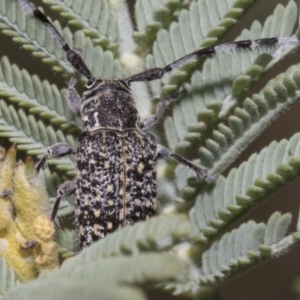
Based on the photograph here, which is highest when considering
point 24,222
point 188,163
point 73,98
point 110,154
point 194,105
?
point 73,98

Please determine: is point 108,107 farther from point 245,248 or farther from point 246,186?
point 245,248

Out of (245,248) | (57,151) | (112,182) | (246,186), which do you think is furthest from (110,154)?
(245,248)

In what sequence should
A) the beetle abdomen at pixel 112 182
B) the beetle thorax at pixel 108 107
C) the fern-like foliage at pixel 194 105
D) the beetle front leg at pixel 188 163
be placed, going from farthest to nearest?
the beetle thorax at pixel 108 107
the beetle abdomen at pixel 112 182
the beetle front leg at pixel 188 163
the fern-like foliage at pixel 194 105

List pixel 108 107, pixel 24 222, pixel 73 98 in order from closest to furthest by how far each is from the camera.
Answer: pixel 24 222 → pixel 73 98 → pixel 108 107

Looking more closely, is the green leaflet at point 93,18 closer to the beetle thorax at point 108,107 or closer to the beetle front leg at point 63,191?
the beetle thorax at point 108,107

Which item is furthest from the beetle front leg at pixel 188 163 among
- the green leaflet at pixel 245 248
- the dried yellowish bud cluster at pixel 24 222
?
the dried yellowish bud cluster at pixel 24 222

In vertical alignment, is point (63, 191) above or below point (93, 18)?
below

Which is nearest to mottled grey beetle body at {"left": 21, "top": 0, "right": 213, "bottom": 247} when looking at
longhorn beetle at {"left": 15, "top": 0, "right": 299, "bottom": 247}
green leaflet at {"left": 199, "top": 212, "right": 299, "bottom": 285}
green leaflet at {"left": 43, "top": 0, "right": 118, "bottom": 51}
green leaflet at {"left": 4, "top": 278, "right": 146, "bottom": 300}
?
longhorn beetle at {"left": 15, "top": 0, "right": 299, "bottom": 247}
